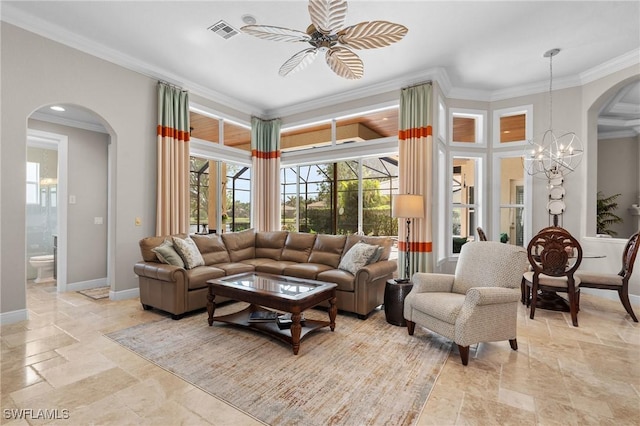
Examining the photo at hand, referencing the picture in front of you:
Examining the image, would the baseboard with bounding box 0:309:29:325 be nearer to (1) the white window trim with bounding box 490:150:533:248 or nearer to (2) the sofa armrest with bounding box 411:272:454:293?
(2) the sofa armrest with bounding box 411:272:454:293

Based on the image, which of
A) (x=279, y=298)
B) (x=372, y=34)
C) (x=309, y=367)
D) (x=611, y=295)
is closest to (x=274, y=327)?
(x=279, y=298)

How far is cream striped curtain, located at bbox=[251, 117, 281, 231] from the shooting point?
21.1 ft

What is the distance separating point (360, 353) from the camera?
107 inches

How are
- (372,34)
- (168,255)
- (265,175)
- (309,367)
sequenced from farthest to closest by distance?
1. (265,175)
2. (168,255)
3. (372,34)
4. (309,367)

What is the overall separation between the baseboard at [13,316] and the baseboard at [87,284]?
4.75 feet

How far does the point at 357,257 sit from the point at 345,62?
2.23m

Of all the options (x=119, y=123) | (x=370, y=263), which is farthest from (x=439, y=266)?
(x=119, y=123)

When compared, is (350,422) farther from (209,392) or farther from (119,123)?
(119,123)

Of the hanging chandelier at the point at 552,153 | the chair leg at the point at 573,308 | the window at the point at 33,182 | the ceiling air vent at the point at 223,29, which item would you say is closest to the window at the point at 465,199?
the hanging chandelier at the point at 552,153

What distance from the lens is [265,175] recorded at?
6.54m

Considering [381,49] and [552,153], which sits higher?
[381,49]

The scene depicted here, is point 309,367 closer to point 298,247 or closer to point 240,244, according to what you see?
point 298,247

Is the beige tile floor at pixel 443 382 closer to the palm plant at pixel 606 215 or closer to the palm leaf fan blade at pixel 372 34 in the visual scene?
the palm leaf fan blade at pixel 372 34

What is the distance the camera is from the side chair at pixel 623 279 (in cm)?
351
